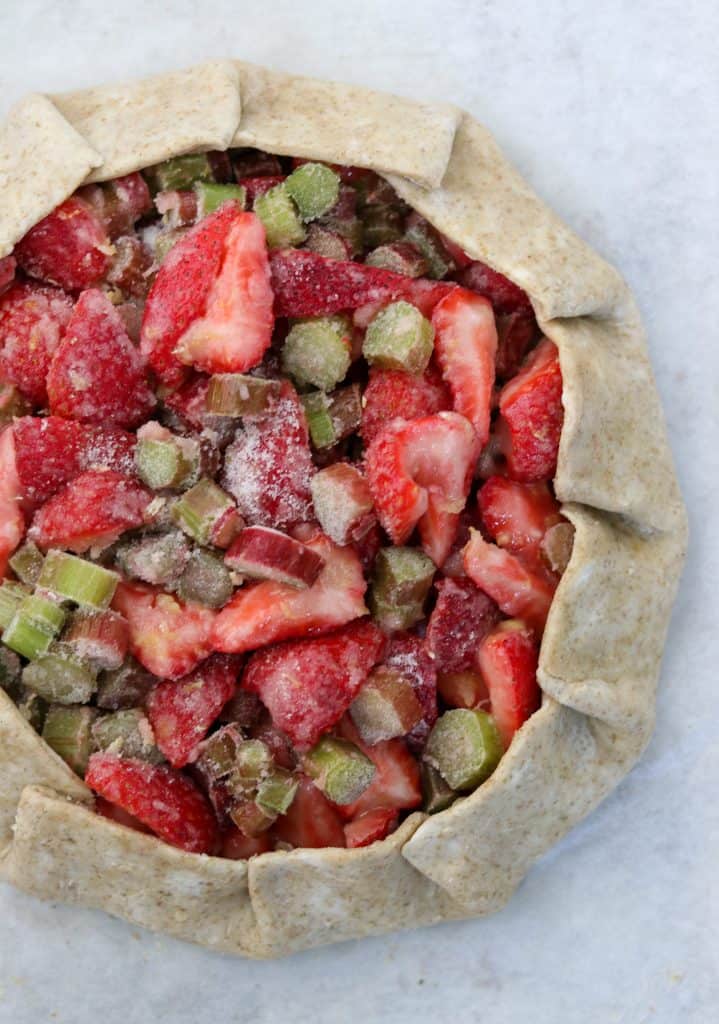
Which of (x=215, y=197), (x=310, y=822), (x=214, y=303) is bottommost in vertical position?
(x=310, y=822)

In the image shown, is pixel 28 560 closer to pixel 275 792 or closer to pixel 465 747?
pixel 275 792

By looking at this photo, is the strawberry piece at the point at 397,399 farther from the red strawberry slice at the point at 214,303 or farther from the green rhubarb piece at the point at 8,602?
the green rhubarb piece at the point at 8,602

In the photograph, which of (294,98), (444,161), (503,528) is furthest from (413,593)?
(294,98)

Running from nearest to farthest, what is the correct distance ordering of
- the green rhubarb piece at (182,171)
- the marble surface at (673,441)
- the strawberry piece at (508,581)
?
1. the strawberry piece at (508,581)
2. the green rhubarb piece at (182,171)
3. the marble surface at (673,441)

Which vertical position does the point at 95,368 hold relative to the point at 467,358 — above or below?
below

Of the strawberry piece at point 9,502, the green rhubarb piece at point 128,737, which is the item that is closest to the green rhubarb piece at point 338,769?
the green rhubarb piece at point 128,737

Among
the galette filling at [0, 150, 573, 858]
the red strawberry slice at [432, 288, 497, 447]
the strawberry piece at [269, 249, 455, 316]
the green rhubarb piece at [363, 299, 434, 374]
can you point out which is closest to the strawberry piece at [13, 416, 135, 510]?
Answer: the galette filling at [0, 150, 573, 858]

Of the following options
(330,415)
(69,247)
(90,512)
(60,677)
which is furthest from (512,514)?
(69,247)

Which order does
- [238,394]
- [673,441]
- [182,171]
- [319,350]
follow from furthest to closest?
[673,441] → [182,171] → [319,350] → [238,394]
